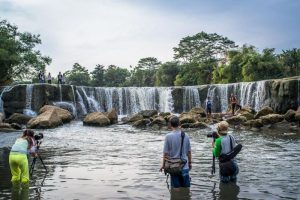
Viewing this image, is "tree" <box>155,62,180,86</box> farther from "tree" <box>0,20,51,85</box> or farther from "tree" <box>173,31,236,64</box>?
"tree" <box>0,20,51,85</box>

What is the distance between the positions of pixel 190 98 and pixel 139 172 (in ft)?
101

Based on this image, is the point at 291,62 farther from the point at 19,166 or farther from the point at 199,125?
the point at 19,166

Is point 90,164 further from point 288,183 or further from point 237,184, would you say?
point 288,183

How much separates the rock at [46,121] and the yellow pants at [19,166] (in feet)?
60.1

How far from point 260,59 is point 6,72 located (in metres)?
29.0

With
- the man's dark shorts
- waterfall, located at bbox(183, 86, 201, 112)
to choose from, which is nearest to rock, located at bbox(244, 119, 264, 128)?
waterfall, located at bbox(183, 86, 201, 112)

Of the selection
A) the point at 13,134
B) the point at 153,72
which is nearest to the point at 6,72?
the point at 13,134

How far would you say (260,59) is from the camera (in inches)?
2004

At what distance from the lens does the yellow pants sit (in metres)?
9.28

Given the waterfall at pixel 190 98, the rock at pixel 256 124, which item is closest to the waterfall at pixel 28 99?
the waterfall at pixel 190 98

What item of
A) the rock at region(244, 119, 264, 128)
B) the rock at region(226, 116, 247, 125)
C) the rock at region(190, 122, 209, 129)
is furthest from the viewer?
the rock at region(226, 116, 247, 125)

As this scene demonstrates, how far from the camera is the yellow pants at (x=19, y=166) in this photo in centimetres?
928

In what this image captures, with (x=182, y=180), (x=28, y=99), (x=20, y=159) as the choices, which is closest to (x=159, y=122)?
(x=28, y=99)

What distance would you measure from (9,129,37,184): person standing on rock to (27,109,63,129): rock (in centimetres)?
1816
